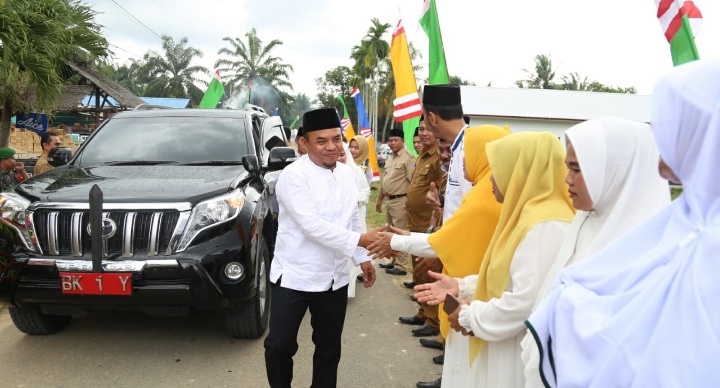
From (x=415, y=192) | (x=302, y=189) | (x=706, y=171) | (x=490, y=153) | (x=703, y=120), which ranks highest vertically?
(x=703, y=120)

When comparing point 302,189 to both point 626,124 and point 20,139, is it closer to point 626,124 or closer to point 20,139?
point 626,124

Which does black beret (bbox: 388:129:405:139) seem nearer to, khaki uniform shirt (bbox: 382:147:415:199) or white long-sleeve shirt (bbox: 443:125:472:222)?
khaki uniform shirt (bbox: 382:147:415:199)

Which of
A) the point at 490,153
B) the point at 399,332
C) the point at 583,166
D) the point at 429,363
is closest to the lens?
the point at 583,166

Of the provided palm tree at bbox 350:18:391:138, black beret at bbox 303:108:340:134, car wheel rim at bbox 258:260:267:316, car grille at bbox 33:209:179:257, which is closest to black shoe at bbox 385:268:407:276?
car wheel rim at bbox 258:260:267:316

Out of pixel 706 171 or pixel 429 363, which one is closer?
pixel 706 171

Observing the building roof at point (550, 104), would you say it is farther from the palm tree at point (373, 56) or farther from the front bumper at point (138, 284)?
the front bumper at point (138, 284)

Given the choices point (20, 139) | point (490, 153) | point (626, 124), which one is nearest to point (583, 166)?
point (626, 124)

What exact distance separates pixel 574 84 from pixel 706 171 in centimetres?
6991

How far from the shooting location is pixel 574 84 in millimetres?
65062

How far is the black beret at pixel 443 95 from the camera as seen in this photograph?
12.6 feet

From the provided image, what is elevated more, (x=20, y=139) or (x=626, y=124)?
(x=626, y=124)

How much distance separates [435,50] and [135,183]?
373cm

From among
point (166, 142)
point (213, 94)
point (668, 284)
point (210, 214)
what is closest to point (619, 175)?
point (668, 284)

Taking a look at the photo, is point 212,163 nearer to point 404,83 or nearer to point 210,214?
point 210,214
